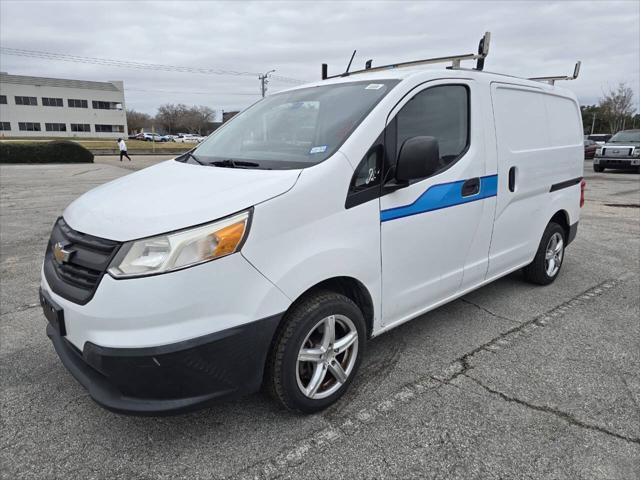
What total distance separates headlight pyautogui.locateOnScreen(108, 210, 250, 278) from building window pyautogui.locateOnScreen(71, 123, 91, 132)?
275 ft

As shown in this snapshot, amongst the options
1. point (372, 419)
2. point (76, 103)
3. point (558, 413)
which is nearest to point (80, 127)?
point (76, 103)

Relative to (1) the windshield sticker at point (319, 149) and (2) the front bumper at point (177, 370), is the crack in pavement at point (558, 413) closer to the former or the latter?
(2) the front bumper at point (177, 370)

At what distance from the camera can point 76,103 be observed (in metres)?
73.9

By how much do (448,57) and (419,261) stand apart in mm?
1739

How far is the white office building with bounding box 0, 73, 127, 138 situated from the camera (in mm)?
69000

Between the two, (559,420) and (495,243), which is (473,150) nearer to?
(495,243)

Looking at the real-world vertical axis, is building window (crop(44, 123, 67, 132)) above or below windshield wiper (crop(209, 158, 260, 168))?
above

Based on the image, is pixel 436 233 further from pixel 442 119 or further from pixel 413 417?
pixel 413 417

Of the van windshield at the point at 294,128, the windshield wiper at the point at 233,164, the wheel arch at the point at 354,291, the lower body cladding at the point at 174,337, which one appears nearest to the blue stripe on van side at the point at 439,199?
the wheel arch at the point at 354,291

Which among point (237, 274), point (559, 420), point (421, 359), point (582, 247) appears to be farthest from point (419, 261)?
point (582, 247)

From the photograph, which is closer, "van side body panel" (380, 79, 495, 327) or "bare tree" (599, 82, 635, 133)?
"van side body panel" (380, 79, 495, 327)

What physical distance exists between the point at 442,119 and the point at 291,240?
5.13 feet

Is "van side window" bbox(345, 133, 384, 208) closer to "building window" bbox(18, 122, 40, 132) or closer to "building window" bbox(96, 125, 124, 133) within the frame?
"building window" bbox(18, 122, 40, 132)

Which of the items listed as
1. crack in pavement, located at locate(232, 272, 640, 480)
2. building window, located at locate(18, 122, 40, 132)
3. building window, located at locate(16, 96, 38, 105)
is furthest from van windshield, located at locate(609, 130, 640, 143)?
building window, located at locate(16, 96, 38, 105)
